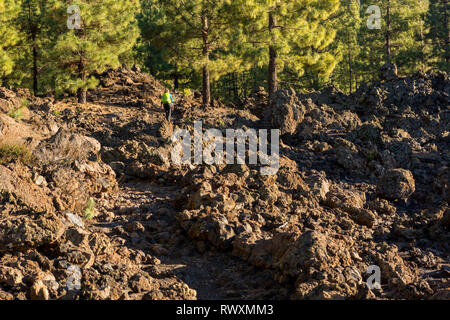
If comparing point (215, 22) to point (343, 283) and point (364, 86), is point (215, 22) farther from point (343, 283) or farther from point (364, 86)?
point (343, 283)

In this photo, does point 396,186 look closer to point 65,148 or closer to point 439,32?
point 65,148

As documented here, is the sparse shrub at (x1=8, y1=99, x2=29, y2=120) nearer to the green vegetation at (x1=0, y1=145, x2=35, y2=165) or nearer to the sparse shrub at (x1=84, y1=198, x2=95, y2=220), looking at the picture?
the green vegetation at (x1=0, y1=145, x2=35, y2=165)

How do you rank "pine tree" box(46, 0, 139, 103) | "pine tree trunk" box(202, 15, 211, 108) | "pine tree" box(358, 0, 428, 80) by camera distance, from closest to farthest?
"pine tree" box(46, 0, 139, 103), "pine tree trunk" box(202, 15, 211, 108), "pine tree" box(358, 0, 428, 80)

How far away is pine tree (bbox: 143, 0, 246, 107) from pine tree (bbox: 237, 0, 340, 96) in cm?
86

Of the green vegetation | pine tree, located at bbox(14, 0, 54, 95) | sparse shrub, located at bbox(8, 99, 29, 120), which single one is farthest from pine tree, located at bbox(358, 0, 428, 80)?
the green vegetation

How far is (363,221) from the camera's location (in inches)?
410

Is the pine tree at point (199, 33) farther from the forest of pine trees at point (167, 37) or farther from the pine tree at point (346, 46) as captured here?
the pine tree at point (346, 46)

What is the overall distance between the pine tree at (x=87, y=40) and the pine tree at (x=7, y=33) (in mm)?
1642

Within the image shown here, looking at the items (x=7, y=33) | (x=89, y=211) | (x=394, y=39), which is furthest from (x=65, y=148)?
(x=394, y=39)

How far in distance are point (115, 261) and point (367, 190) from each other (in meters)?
7.51

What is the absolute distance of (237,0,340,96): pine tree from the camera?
1934 centimetres

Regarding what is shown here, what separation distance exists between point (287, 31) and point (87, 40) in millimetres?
7470

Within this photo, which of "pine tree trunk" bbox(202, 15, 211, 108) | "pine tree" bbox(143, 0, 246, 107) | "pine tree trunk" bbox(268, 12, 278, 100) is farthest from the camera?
"pine tree trunk" bbox(268, 12, 278, 100)
